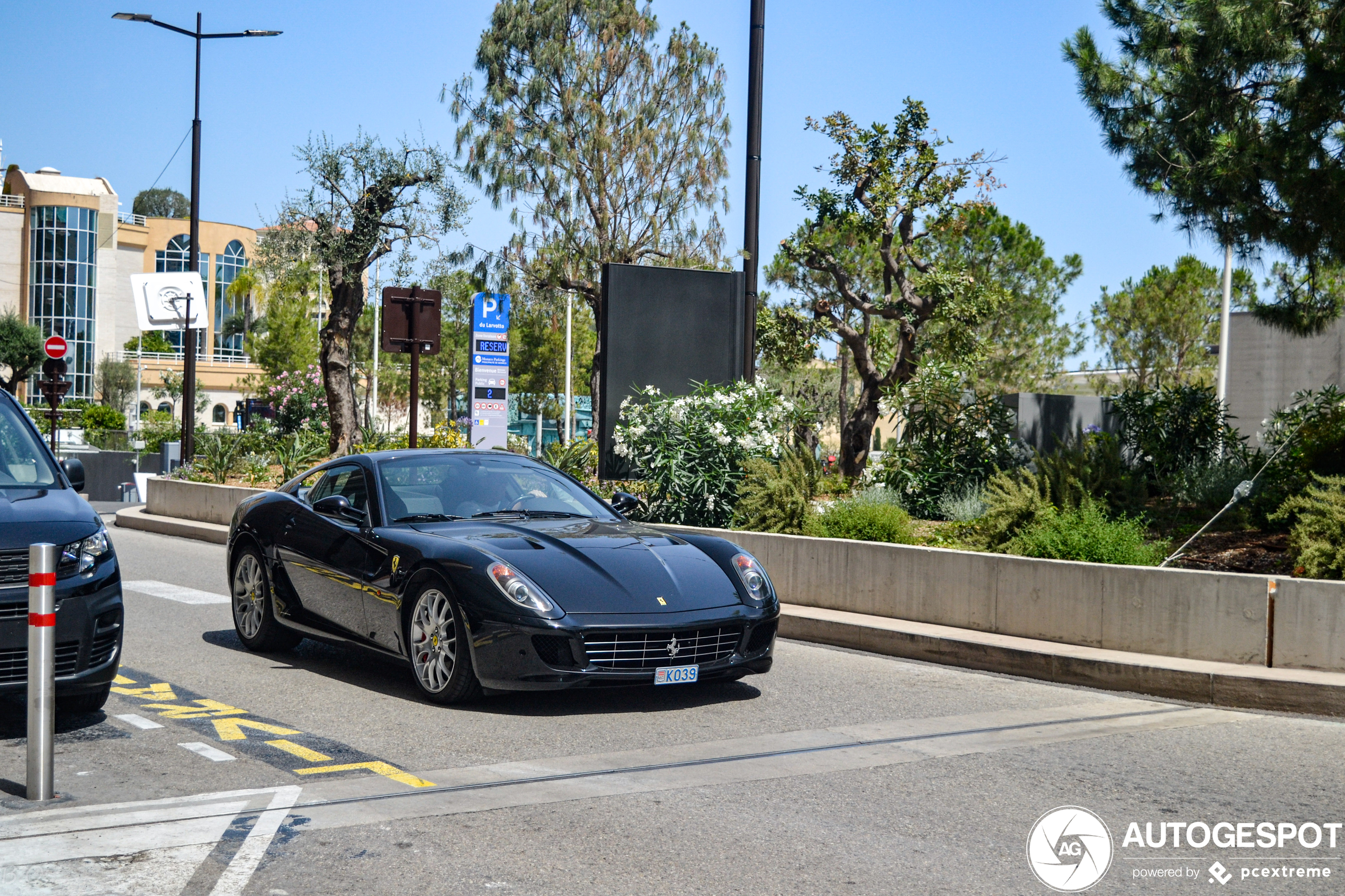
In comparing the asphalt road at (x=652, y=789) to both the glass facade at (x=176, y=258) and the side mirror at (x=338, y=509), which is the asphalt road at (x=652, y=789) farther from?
the glass facade at (x=176, y=258)

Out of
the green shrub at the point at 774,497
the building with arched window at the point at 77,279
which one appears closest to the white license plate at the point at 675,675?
the green shrub at the point at 774,497

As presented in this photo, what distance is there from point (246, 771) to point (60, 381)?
29.8 metres

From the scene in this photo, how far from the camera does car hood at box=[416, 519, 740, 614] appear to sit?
7035mm

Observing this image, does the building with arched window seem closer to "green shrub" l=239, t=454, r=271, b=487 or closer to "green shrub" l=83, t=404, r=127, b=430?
"green shrub" l=83, t=404, r=127, b=430

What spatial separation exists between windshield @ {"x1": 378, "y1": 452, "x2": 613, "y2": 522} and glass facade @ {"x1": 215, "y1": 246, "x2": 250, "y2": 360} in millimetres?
110140

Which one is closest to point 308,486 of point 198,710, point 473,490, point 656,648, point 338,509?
point 338,509

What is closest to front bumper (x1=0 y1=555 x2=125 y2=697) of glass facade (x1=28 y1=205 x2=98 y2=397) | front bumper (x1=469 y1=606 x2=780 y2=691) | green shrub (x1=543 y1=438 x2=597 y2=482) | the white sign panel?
front bumper (x1=469 y1=606 x2=780 y2=691)

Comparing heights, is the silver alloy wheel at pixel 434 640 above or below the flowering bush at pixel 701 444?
below

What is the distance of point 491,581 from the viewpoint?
7.00 metres

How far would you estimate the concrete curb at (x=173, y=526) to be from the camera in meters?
19.3

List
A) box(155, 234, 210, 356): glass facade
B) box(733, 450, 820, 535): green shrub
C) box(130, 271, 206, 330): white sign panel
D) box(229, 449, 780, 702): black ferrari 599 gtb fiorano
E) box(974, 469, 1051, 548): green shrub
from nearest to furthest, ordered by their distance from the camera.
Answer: box(229, 449, 780, 702): black ferrari 599 gtb fiorano < box(974, 469, 1051, 548): green shrub < box(733, 450, 820, 535): green shrub < box(130, 271, 206, 330): white sign panel < box(155, 234, 210, 356): glass facade

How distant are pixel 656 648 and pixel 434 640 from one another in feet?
4.26
